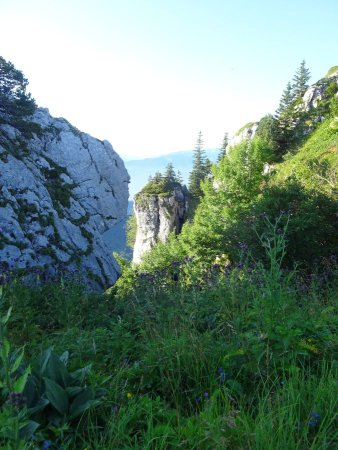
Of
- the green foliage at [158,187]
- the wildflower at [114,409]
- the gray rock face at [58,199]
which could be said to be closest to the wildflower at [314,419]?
the wildflower at [114,409]

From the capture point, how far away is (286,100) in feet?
213

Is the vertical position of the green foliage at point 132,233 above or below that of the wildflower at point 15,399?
below

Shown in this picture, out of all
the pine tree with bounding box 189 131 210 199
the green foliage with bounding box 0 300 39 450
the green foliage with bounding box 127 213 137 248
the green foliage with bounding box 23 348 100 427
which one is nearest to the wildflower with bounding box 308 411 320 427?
the green foliage with bounding box 23 348 100 427

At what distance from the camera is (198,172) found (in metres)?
62.8

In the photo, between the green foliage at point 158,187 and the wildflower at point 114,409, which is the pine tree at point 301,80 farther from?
the wildflower at point 114,409

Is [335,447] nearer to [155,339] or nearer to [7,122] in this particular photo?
[155,339]

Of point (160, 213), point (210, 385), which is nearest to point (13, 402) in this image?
point (210, 385)

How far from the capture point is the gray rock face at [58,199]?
802cm

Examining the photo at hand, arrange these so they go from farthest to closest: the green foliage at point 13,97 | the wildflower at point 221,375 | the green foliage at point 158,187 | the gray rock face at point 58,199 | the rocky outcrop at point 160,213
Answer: the green foliage at point 158,187 → the rocky outcrop at point 160,213 → the green foliage at point 13,97 → the gray rock face at point 58,199 → the wildflower at point 221,375

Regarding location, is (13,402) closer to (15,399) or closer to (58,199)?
(15,399)

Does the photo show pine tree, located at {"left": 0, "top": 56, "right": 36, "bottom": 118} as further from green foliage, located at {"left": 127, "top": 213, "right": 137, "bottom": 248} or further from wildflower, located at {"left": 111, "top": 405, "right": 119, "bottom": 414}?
green foliage, located at {"left": 127, "top": 213, "right": 137, "bottom": 248}

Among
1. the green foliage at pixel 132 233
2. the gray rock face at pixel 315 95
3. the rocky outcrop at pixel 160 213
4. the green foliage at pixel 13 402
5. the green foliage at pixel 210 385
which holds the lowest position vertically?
the green foliage at pixel 132 233

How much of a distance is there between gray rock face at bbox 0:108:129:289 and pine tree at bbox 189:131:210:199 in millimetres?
44027

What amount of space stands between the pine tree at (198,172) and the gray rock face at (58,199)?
44027 mm
